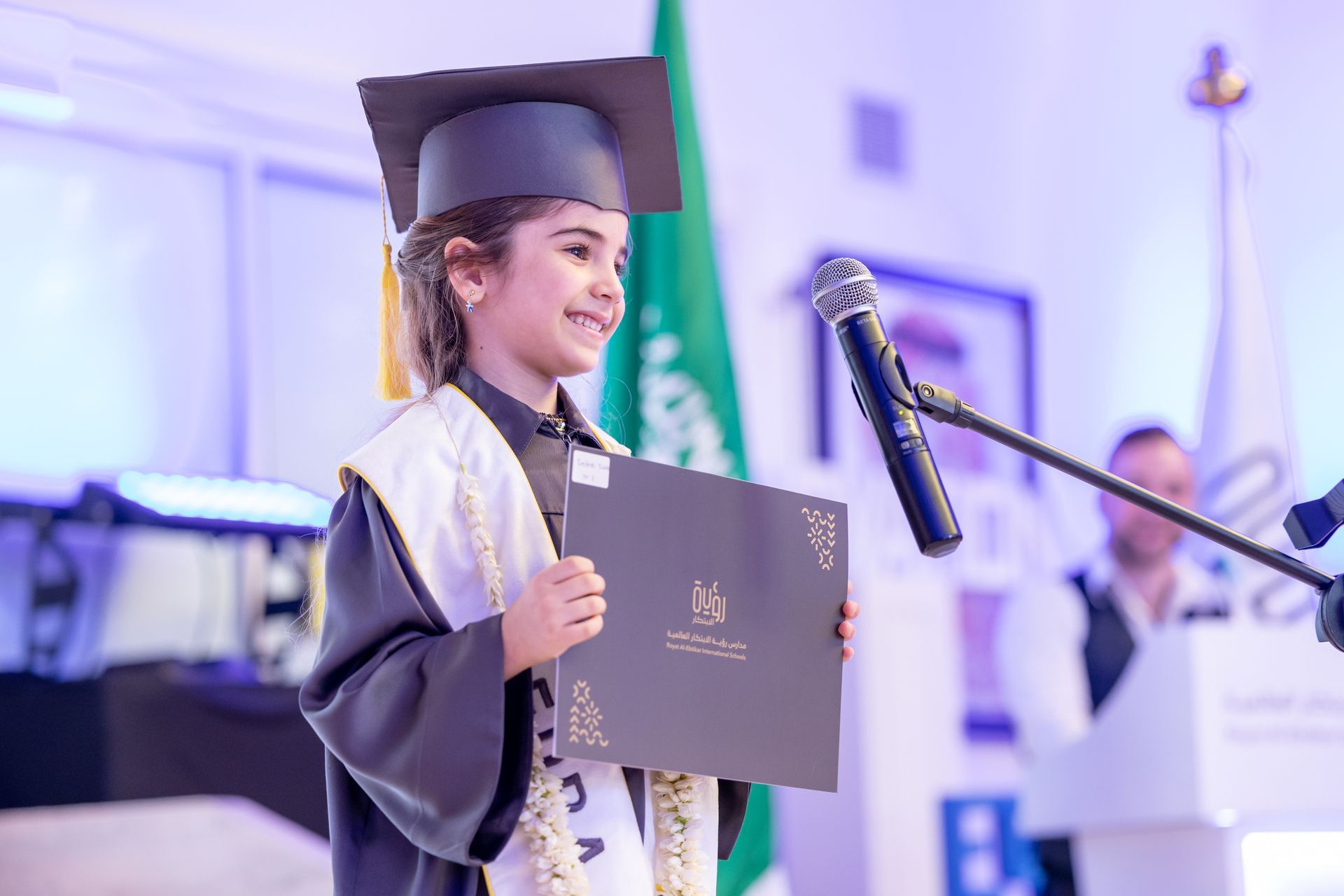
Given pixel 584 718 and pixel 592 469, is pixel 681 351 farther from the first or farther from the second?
pixel 584 718

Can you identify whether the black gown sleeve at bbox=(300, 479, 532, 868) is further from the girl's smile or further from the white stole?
the girl's smile

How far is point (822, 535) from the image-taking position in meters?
1.57

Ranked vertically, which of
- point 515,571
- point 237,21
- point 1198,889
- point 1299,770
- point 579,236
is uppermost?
point 237,21

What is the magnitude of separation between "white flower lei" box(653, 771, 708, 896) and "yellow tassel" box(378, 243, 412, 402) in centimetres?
69

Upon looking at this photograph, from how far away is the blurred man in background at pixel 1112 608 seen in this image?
4.02 metres

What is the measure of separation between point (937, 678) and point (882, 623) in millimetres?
284

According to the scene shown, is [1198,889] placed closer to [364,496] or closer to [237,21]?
[364,496]

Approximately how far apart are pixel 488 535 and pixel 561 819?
34cm

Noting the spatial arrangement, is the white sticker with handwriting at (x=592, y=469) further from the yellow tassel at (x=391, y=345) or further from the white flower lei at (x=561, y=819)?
the yellow tassel at (x=391, y=345)

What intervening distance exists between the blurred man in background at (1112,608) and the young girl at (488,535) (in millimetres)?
2606

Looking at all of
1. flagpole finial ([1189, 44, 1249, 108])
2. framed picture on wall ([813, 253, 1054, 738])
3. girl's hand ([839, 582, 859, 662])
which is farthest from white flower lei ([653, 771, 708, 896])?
flagpole finial ([1189, 44, 1249, 108])

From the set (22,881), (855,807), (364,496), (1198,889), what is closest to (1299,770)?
(1198,889)

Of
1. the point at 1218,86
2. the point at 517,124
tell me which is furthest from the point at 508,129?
the point at 1218,86

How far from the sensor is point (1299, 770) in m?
2.55
